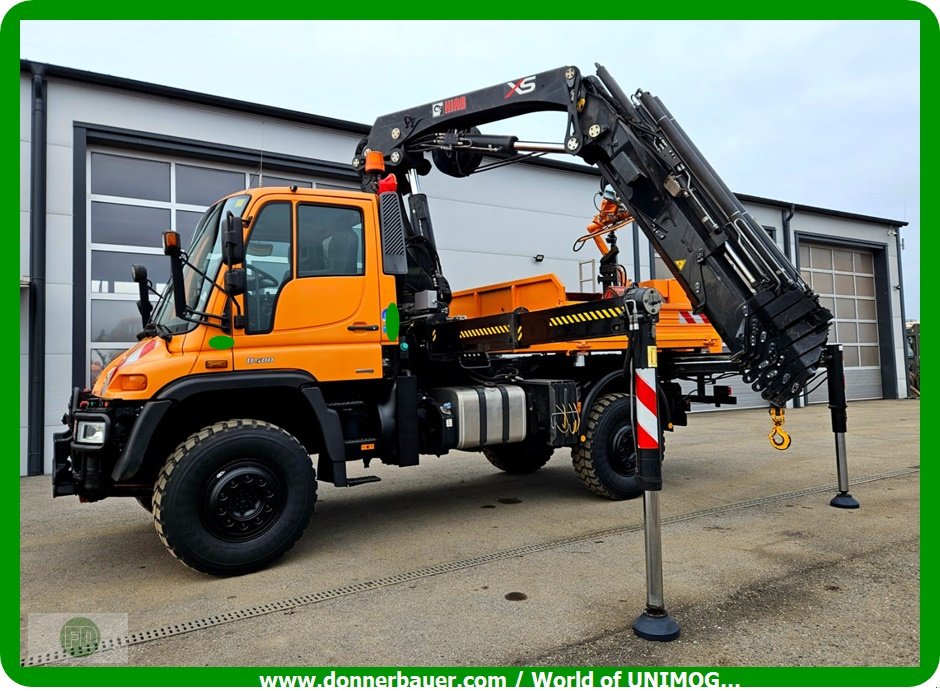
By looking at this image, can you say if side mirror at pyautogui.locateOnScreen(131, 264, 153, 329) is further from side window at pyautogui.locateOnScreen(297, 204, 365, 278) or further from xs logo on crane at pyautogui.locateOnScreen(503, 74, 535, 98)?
xs logo on crane at pyautogui.locateOnScreen(503, 74, 535, 98)

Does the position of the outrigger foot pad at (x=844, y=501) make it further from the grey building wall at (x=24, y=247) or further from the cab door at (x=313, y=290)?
the grey building wall at (x=24, y=247)

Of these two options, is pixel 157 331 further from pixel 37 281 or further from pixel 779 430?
pixel 37 281

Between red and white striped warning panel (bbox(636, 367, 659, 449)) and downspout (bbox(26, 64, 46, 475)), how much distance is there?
875 centimetres

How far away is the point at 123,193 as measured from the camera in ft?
32.5

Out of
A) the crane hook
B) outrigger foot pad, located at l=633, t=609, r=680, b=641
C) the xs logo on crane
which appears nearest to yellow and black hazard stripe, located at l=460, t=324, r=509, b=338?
the xs logo on crane

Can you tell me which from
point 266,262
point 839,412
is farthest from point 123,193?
point 839,412

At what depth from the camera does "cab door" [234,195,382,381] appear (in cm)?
481

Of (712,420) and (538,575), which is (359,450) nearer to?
(538,575)

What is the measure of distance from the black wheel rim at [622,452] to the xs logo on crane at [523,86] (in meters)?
3.47

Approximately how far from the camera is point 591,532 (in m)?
5.32

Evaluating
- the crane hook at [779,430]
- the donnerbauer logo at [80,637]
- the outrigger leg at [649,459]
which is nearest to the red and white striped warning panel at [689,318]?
the crane hook at [779,430]

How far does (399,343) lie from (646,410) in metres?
2.71

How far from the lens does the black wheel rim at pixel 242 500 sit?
172 inches

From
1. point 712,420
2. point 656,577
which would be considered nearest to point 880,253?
point 712,420
